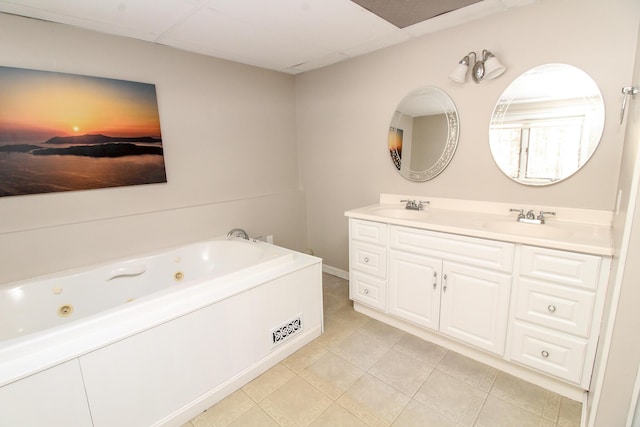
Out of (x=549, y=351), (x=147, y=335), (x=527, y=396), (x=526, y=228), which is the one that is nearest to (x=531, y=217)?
(x=526, y=228)

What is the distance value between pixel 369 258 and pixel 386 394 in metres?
0.93

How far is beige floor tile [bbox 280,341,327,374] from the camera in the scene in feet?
6.08

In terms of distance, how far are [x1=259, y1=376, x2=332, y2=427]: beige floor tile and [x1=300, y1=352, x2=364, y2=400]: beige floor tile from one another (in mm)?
44

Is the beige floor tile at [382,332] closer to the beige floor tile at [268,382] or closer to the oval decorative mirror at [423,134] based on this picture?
the beige floor tile at [268,382]

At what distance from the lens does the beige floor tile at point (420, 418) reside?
142 centimetres

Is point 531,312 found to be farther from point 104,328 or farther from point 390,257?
point 104,328

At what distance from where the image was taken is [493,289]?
169 centimetres

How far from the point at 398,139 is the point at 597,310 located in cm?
172

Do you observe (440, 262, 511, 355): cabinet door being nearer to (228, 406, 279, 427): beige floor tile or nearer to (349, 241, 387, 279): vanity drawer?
(349, 241, 387, 279): vanity drawer

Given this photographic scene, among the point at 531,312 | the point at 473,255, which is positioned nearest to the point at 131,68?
the point at 473,255

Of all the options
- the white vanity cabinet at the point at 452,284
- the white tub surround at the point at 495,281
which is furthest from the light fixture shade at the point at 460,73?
the white vanity cabinet at the point at 452,284

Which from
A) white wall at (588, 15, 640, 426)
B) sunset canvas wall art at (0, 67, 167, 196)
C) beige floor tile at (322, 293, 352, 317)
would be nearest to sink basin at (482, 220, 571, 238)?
white wall at (588, 15, 640, 426)

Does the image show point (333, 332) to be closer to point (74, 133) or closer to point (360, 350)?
A: point (360, 350)

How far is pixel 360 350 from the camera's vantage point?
6.55ft
